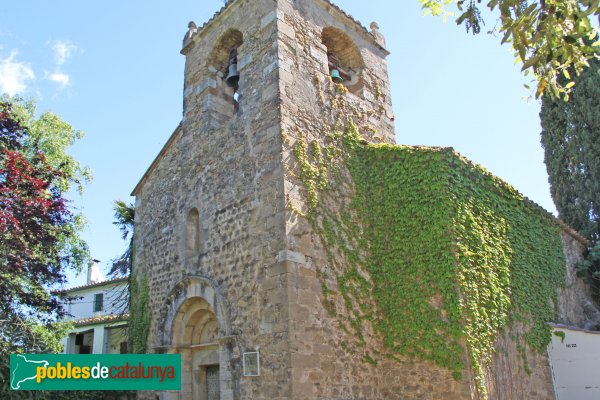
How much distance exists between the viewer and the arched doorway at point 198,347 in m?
9.53

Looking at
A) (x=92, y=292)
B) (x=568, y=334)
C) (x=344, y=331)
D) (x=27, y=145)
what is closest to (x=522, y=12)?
(x=344, y=331)

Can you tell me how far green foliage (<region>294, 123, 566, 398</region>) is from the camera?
27.0ft

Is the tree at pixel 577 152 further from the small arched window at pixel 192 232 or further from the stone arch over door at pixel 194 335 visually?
the stone arch over door at pixel 194 335

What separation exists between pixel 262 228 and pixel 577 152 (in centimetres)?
1322

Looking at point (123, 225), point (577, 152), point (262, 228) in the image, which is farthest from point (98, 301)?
point (577, 152)

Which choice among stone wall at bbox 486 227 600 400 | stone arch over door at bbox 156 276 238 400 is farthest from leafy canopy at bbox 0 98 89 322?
stone wall at bbox 486 227 600 400

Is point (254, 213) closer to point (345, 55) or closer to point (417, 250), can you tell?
point (417, 250)

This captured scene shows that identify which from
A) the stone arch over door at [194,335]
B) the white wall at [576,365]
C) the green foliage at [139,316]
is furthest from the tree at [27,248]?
the white wall at [576,365]

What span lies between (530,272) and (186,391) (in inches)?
292

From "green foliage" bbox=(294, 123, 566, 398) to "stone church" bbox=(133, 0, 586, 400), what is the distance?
299 mm

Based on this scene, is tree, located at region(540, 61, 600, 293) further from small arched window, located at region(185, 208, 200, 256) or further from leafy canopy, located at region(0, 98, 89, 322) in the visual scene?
leafy canopy, located at region(0, 98, 89, 322)

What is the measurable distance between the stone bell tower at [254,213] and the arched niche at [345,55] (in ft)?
0.10

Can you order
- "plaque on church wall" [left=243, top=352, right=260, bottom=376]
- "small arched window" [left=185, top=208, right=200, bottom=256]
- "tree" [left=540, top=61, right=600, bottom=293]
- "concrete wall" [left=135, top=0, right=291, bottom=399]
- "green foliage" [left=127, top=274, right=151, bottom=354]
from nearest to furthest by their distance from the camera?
"plaque on church wall" [left=243, top=352, right=260, bottom=376] → "concrete wall" [left=135, top=0, right=291, bottom=399] → "small arched window" [left=185, top=208, right=200, bottom=256] → "green foliage" [left=127, top=274, right=151, bottom=354] → "tree" [left=540, top=61, right=600, bottom=293]

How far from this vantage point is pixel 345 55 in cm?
1188
